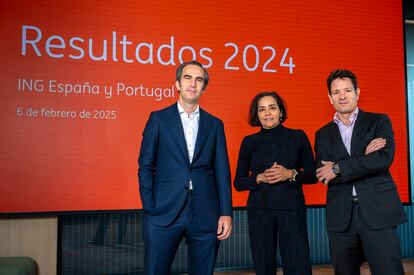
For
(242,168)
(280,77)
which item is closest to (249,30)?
(280,77)

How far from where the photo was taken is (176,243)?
2.08 m

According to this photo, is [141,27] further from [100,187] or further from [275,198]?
[275,198]

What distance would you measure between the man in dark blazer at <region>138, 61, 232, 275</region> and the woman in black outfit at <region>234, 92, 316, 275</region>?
1.52ft

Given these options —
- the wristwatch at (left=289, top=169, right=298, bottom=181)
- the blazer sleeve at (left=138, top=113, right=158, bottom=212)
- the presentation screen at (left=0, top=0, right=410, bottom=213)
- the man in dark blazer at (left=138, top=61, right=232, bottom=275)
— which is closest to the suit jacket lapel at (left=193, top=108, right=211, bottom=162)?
the man in dark blazer at (left=138, top=61, right=232, bottom=275)

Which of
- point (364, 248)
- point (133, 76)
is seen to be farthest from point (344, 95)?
point (133, 76)

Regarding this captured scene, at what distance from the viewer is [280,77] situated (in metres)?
3.66

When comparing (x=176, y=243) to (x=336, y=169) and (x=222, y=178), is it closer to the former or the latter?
(x=222, y=178)

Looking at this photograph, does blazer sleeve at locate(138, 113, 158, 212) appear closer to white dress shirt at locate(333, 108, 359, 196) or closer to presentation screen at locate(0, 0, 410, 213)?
white dress shirt at locate(333, 108, 359, 196)

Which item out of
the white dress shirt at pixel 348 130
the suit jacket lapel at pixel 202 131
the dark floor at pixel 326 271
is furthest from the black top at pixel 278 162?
the dark floor at pixel 326 271

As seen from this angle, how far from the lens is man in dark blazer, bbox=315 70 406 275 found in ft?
7.15

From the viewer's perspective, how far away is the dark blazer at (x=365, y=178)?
2188 millimetres

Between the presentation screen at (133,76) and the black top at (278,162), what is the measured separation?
81 cm

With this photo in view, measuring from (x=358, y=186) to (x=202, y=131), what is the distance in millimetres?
845

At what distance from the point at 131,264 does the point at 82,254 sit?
1.47 feet
